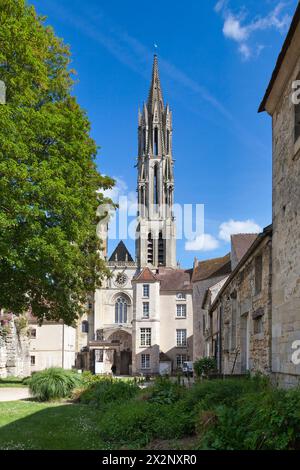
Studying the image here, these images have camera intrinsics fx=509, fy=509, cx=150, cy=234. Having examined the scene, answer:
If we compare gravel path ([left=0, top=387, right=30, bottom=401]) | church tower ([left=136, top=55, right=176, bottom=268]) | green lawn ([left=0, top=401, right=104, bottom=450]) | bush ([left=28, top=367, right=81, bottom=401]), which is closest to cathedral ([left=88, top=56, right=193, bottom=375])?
church tower ([left=136, top=55, right=176, bottom=268])

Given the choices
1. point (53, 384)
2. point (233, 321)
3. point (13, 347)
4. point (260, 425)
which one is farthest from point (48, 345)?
point (260, 425)

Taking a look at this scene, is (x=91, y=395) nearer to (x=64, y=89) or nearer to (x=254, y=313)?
(x=254, y=313)

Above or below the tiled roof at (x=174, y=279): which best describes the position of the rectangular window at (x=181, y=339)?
below

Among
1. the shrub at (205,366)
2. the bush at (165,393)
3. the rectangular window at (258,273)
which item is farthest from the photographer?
the shrub at (205,366)

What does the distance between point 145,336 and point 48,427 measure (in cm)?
4629

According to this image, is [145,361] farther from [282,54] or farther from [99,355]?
[282,54]

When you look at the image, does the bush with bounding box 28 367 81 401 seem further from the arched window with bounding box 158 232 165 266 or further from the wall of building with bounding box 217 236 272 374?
the arched window with bounding box 158 232 165 266

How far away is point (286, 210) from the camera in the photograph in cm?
955

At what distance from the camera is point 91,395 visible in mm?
13625

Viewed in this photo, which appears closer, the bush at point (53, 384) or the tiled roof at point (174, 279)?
the bush at point (53, 384)

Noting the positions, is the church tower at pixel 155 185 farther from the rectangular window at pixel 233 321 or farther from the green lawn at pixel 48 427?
the green lawn at pixel 48 427

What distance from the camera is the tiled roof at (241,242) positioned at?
2492 cm

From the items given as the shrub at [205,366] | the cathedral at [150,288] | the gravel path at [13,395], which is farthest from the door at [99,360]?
the gravel path at [13,395]

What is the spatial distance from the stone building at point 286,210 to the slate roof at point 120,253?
6678 cm
